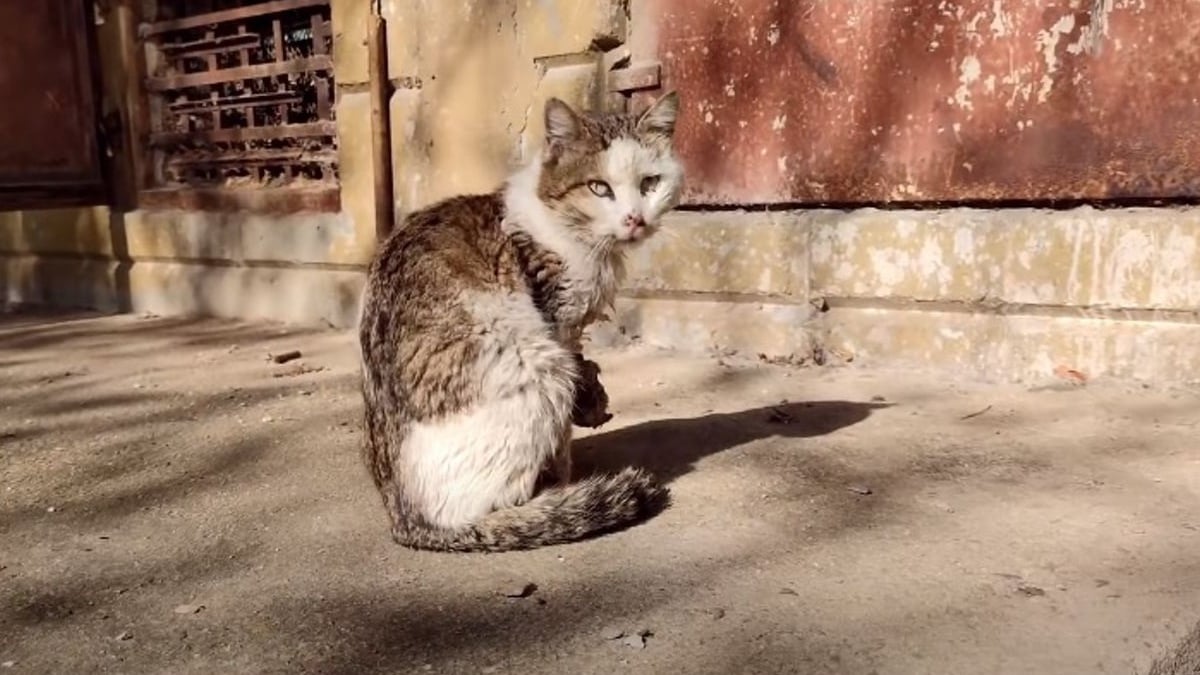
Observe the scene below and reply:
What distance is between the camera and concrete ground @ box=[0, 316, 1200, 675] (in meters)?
1.78

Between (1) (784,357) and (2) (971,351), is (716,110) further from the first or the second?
(2) (971,351)

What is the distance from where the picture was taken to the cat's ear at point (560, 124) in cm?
255

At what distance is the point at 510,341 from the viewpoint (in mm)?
2312

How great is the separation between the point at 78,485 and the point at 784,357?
2758 millimetres

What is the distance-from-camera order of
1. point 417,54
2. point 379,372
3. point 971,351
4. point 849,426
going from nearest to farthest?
point 379,372, point 849,426, point 971,351, point 417,54

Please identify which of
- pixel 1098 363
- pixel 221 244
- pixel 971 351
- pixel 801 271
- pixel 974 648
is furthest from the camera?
pixel 221 244

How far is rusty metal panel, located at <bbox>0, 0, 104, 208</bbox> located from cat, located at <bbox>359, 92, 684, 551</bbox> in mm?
4528

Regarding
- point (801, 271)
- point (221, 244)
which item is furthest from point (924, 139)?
point (221, 244)

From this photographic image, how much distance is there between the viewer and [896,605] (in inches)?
74.2

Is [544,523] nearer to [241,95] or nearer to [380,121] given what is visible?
[380,121]

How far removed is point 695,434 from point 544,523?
107cm

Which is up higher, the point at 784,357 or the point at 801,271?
the point at 801,271

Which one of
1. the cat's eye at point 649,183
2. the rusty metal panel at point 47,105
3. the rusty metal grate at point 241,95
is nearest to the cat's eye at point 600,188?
the cat's eye at point 649,183

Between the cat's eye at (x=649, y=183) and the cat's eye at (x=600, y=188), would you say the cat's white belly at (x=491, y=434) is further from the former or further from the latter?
the cat's eye at (x=649, y=183)
